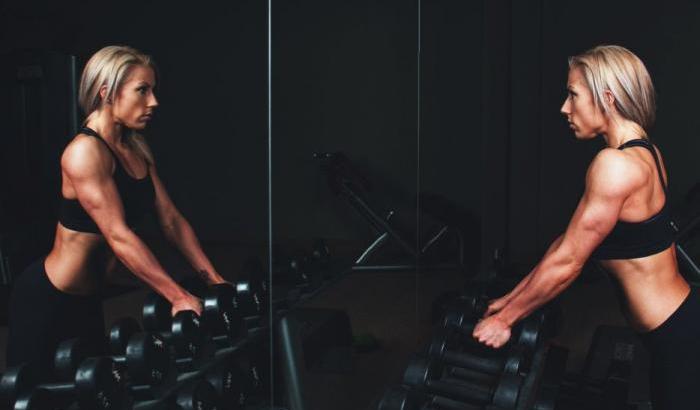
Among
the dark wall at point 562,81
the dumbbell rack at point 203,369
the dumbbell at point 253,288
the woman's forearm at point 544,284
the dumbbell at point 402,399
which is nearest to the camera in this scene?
the dumbbell rack at point 203,369

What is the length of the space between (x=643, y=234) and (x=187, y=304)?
1081mm

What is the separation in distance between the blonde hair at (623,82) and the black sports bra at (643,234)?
0.25 ft

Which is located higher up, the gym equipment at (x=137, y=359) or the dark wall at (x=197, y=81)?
the dark wall at (x=197, y=81)

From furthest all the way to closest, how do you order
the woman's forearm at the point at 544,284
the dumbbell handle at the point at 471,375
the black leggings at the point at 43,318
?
the dumbbell handle at the point at 471,375 < the woman's forearm at the point at 544,284 < the black leggings at the point at 43,318

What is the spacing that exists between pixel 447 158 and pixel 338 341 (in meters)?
1.39

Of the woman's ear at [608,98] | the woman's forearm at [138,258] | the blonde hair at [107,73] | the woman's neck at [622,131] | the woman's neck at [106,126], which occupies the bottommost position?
the woman's forearm at [138,258]

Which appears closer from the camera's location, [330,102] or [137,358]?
[137,358]

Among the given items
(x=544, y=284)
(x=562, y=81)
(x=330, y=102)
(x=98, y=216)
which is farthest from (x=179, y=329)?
(x=562, y=81)

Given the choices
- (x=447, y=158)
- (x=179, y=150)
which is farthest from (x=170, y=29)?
(x=447, y=158)

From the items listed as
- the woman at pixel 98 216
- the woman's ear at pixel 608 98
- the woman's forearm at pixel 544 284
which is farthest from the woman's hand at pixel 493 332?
the woman at pixel 98 216

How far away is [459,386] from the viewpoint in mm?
1978

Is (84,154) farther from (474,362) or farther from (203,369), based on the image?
(474,362)

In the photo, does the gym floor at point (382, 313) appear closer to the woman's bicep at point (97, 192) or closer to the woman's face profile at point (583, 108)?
the woman's bicep at point (97, 192)

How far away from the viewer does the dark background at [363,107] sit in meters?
0.99
